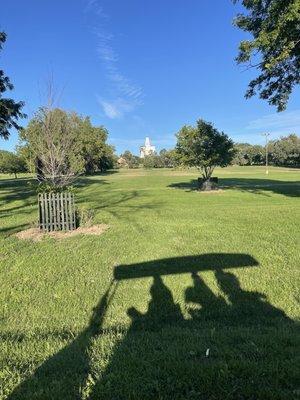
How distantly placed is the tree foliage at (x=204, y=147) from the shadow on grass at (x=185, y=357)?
24253 mm

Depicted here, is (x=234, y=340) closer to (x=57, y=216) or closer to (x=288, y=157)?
(x=57, y=216)

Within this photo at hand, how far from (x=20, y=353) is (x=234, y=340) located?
2.13 meters

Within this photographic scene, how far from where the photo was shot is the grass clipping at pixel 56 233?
36.6ft

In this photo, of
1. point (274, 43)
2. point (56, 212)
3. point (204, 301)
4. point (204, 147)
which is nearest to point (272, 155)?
point (204, 147)

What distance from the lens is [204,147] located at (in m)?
30.2

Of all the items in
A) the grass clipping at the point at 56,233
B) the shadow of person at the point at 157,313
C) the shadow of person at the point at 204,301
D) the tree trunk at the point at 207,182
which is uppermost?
the tree trunk at the point at 207,182

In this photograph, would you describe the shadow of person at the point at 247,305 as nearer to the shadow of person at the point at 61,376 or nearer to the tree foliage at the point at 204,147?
the shadow of person at the point at 61,376

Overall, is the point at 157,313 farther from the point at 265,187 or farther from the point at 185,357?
the point at 265,187

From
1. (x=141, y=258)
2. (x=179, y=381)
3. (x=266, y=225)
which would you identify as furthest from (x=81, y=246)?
(x=179, y=381)

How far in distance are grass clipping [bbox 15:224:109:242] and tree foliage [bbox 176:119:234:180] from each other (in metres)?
18.7

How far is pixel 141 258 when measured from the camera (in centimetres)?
859

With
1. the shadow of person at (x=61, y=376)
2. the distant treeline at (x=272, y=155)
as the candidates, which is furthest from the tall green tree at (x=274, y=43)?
the distant treeline at (x=272, y=155)

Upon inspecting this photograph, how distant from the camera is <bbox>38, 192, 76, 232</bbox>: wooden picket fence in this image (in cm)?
1188

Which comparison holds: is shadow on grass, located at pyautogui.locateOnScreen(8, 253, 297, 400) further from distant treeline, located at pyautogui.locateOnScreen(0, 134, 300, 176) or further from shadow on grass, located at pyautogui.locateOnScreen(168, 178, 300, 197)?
distant treeline, located at pyautogui.locateOnScreen(0, 134, 300, 176)
